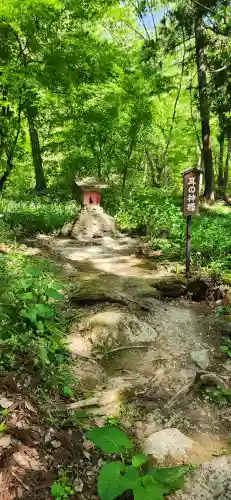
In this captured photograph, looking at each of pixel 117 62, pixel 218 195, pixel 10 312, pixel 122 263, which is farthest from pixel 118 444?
pixel 218 195

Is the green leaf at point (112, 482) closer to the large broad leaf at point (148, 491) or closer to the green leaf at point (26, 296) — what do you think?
the large broad leaf at point (148, 491)

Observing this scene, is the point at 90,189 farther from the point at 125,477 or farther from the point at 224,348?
the point at 125,477

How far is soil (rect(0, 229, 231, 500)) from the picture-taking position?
2184mm

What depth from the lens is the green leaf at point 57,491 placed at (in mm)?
1971

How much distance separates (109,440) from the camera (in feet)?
6.93

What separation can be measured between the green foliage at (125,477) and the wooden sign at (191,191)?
16.3 ft

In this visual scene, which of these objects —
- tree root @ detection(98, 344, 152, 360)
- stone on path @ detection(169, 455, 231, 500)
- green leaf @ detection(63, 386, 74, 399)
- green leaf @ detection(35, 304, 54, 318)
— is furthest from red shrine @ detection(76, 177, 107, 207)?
stone on path @ detection(169, 455, 231, 500)

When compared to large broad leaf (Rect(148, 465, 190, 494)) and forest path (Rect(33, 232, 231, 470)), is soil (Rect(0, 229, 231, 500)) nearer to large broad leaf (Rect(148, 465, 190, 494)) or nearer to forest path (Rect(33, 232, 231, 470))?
forest path (Rect(33, 232, 231, 470))

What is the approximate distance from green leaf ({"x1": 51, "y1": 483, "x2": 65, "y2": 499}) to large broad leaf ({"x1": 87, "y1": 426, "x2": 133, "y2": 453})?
300 mm

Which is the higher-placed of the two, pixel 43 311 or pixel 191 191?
pixel 191 191

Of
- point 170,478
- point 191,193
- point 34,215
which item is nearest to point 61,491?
point 170,478

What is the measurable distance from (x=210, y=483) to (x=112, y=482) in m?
0.75

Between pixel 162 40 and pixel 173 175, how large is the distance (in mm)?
13275

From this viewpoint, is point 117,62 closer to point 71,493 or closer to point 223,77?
point 223,77
